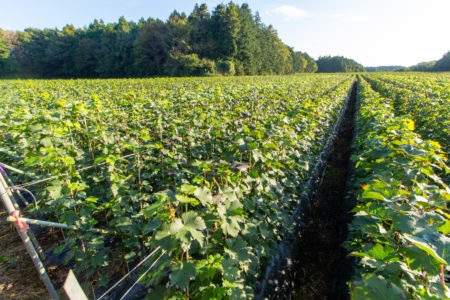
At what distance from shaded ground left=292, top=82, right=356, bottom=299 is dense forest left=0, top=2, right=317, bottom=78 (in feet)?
131

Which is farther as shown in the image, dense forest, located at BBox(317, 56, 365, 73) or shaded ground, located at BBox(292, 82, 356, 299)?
dense forest, located at BBox(317, 56, 365, 73)

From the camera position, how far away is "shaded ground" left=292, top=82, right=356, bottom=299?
2.67m

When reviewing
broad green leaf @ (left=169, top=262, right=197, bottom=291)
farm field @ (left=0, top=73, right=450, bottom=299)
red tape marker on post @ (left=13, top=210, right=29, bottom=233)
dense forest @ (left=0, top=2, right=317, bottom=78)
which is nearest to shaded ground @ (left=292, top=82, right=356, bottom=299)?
farm field @ (left=0, top=73, right=450, bottom=299)

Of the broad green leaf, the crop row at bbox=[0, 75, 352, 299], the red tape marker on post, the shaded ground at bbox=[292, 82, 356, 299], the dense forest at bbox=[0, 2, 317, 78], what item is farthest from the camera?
the dense forest at bbox=[0, 2, 317, 78]

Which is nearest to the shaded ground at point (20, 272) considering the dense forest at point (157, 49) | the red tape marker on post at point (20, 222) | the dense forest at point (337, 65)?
the red tape marker on post at point (20, 222)

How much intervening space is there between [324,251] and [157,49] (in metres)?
56.4

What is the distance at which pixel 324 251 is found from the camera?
3.28 m

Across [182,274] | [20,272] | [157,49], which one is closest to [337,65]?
[157,49]

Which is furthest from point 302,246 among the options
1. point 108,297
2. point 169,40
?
point 169,40

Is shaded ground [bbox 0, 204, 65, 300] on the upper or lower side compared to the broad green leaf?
lower

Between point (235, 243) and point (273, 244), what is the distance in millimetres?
1062

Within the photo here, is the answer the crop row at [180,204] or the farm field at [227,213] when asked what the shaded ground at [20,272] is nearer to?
the farm field at [227,213]

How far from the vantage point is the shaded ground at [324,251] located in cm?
267

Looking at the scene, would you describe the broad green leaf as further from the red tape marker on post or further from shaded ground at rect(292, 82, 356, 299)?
shaded ground at rect(292, 82, 356, 299)
